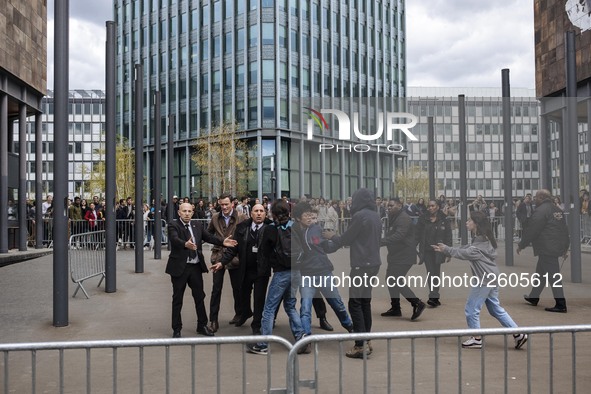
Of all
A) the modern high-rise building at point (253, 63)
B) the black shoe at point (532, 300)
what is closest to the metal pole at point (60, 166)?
the black shoe at point (532, 300)

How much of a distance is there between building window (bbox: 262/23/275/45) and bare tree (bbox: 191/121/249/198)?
697cm

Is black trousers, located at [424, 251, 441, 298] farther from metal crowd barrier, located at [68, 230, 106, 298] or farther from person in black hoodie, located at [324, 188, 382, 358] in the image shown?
metal crowd barrier, located at [68, 230, 106, 298]

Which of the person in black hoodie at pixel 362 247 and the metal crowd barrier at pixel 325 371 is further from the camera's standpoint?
the person in black hoodie at pixel 362 247

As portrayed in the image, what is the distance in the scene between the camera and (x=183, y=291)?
8258 millimetres

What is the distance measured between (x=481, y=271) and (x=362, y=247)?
1.34 metres

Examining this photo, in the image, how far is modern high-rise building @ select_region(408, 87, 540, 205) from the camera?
7.86m

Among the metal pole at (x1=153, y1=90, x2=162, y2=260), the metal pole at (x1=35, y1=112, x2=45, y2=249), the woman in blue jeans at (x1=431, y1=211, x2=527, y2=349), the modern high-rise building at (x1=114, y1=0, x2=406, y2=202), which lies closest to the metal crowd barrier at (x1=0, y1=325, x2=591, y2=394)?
the woman in blue jeans at (x1=431, y1=211, x2=527, y2=349)

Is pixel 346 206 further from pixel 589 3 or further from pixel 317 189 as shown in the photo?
pixel 589 3

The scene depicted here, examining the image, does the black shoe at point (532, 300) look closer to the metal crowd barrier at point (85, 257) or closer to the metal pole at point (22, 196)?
→ the metal crowd barrier at point (85, 257)

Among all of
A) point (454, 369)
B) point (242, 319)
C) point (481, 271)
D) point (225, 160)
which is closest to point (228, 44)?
point (225, 160)

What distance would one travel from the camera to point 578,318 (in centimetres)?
939

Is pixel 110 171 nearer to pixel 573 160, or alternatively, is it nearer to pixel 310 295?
pixel 310 295

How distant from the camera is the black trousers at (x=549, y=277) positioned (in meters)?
8.88

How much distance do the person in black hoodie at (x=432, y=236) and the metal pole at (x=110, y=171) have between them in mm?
5421
